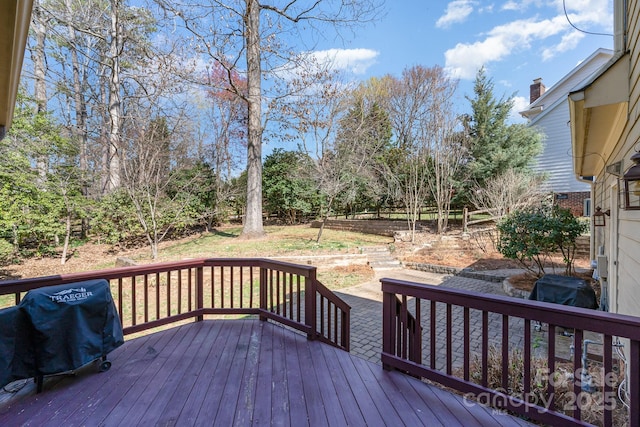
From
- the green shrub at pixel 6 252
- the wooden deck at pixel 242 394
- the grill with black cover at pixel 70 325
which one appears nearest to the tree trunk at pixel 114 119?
the green shrub at pixel 6 252

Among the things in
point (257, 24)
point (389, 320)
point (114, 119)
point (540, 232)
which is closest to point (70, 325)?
point (389, 320)

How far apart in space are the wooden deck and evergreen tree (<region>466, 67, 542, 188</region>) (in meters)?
12.0

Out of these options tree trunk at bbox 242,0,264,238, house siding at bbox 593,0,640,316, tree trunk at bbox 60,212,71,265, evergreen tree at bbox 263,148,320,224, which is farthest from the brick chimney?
tree trunk at bbox 60,212,71,265

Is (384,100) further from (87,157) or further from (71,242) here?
(71,242)

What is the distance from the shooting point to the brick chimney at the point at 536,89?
16094mm

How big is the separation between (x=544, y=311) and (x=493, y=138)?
42.9 feet

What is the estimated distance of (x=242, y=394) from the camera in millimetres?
2236

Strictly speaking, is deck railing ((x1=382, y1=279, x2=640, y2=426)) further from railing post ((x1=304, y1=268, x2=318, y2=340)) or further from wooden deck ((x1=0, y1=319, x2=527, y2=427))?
railing post ((x1=304, y1=268, x2=318, y2=340))

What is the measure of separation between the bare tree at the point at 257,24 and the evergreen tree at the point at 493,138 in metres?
7.77

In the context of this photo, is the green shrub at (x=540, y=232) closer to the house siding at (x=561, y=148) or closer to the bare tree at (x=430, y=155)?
the bare tree at (x=430, y=155)

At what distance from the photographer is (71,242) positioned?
9.95 m

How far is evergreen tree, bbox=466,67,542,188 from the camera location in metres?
12.1

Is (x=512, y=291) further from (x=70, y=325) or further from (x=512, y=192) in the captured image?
(x=70, y=325)

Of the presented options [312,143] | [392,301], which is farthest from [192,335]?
[312,143]
